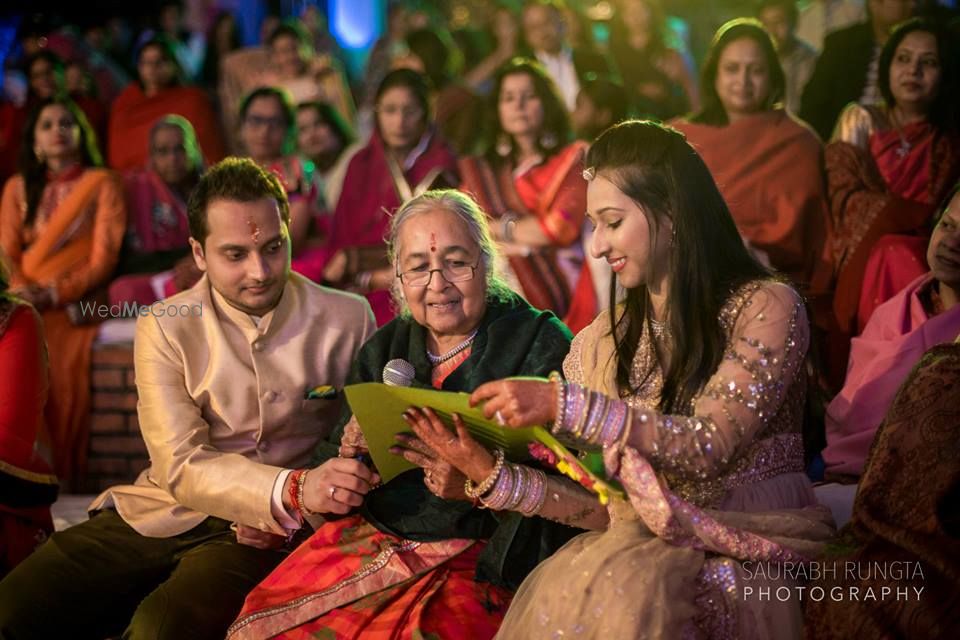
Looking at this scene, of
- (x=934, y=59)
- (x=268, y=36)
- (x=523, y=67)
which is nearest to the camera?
(x=934, y=59)

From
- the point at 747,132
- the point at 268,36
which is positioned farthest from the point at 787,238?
the point at 268,36

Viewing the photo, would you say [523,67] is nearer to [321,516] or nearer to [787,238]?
[787,238]

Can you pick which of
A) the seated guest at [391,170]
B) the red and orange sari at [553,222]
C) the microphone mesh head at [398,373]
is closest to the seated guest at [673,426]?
the microphone mesh head at [398,373]

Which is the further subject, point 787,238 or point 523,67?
point 523,67

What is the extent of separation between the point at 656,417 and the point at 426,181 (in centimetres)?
334

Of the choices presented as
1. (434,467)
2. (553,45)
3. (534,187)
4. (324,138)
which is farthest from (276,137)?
(434,467)

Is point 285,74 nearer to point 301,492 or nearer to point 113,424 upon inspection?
point 113,424

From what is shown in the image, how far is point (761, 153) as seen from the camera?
4855 mm

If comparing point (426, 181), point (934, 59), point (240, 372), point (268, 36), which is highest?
point (268, 36)

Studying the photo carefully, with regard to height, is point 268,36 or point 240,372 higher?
point 268,36

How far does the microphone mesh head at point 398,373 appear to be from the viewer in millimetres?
2844

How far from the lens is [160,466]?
3.14 metres

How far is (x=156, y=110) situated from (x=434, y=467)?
5.12m

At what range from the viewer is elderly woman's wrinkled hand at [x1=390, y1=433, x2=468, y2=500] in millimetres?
2631
